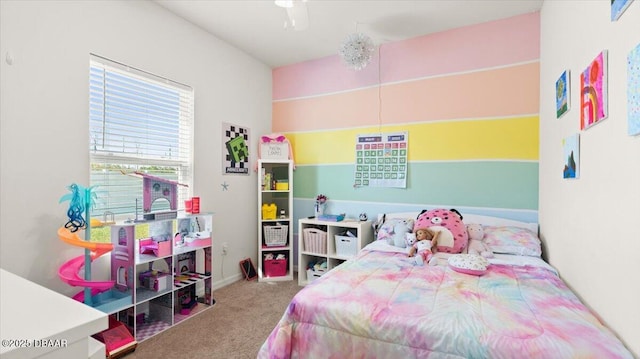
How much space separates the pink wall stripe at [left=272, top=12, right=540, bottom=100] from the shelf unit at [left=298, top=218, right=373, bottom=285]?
5.16ft

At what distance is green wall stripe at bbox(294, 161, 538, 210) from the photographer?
8.91 feet

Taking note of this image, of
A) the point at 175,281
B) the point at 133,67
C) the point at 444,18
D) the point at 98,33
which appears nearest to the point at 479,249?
the point at 444,18

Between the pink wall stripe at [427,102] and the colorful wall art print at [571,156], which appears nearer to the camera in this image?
the colorful wall art print at [571,156]

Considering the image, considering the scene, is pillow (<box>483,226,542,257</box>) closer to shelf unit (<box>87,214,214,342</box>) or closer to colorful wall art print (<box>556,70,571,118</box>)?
colorful wall art print (<box>556,70,571,118</box>)

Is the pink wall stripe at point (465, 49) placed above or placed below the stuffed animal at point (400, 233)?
above

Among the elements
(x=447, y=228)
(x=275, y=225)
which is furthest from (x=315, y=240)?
(x=447, y=228)

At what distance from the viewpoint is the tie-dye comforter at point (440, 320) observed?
3.72 feet

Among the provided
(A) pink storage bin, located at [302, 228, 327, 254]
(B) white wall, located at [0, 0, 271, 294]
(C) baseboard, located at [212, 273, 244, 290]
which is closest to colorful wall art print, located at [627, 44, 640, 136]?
(A) pink storage bin, located at [302, 228, 327, 254]

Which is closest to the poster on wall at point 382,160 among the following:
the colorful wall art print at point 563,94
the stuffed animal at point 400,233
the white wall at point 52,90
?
the stuffed animal at point 400,233

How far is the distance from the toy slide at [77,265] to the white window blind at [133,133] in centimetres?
39

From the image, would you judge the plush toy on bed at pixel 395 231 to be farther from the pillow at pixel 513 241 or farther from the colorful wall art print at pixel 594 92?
the colorful wall art print at pixel 594 92

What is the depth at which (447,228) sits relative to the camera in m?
2.50

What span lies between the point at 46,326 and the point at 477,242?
260cm

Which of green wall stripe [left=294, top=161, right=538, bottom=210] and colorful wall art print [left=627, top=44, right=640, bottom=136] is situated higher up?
colorful wall art print [left=627, top=44, right=640, bottom=136]
